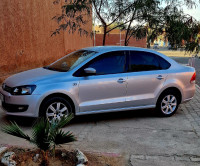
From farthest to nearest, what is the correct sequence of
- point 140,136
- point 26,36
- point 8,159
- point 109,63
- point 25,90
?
point 26,36, point 109,63, point 25,90, point 140,136, point 8,159

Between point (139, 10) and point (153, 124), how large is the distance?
4142 mm

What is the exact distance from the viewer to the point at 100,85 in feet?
21.5

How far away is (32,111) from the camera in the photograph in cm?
606

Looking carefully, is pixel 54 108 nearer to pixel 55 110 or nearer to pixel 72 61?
pixel 55 110

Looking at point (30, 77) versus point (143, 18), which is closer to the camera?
point (30, 77)

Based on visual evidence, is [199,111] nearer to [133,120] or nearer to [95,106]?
[133,120]

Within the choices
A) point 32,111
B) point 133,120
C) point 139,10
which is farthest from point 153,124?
point 139,10

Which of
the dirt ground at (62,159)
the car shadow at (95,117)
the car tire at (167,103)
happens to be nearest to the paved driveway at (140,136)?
the car shadow at (95,117)

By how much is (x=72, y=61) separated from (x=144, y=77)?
1685mm

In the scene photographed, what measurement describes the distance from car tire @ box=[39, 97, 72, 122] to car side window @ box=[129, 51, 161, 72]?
5.71 feet

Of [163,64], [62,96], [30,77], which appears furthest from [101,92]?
[163,64]

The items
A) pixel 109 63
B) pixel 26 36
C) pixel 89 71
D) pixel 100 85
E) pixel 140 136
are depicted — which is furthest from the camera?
pixel 26 36

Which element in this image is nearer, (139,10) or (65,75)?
(65,75)

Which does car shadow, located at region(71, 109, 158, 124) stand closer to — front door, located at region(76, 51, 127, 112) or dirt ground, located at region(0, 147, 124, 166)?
front door, located at region(76, 51, 127, 112)
